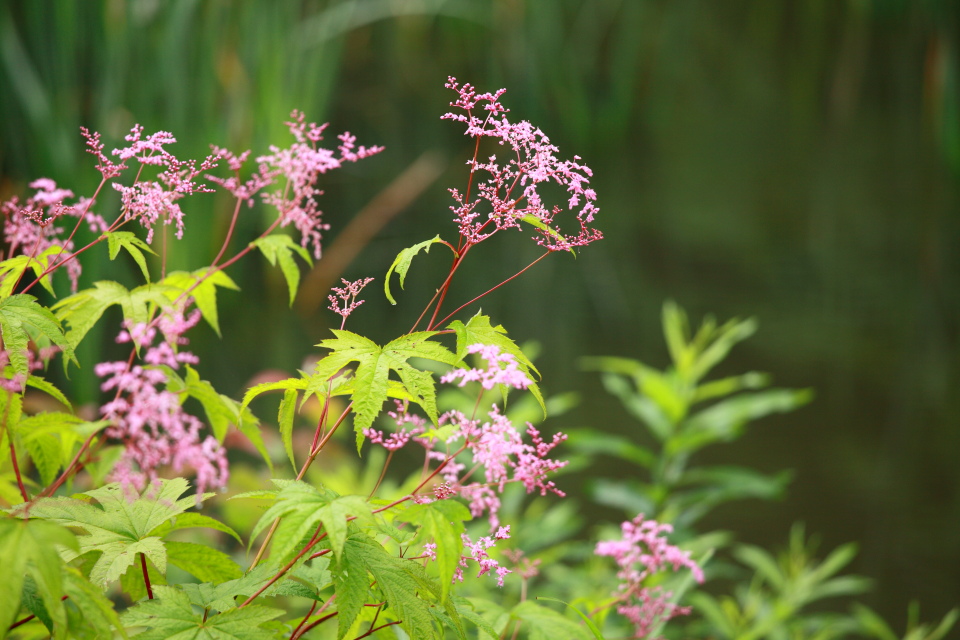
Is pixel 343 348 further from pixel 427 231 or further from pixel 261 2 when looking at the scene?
pixel 427 231

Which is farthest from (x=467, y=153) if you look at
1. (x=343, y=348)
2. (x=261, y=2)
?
(x=343, y=348)

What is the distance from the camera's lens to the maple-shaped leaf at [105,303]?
2.16 ft

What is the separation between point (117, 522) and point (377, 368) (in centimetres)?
23

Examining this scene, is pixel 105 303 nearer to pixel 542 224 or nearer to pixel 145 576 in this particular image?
pixel 145 576

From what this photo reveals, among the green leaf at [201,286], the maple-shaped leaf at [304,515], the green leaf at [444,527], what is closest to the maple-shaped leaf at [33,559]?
the maple-shaped leaf at [304,515]

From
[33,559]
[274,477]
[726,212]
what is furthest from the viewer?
[726,212]

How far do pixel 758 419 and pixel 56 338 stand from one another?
99.6 inches

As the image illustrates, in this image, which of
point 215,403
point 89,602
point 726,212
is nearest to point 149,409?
point 215,403

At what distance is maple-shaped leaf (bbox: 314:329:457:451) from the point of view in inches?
20.0

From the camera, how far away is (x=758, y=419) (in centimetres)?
269

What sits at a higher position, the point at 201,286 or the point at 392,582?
the point at 201,286

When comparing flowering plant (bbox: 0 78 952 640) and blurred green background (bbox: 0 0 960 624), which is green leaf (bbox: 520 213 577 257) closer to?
flowering plant (bbox: 0 78 952 640)

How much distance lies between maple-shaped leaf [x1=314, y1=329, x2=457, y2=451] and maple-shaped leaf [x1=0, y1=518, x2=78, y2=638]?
0.60 feet

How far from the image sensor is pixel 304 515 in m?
0.48
